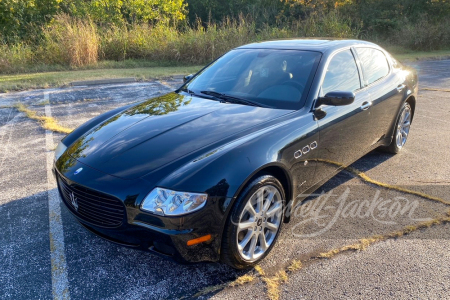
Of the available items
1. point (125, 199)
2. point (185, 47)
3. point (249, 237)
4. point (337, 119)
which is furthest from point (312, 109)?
point (185, 47)

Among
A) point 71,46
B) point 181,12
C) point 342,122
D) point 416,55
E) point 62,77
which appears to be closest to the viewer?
point 342,122

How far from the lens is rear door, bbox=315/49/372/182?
3.47 metres

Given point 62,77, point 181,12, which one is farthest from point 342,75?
point 181,12

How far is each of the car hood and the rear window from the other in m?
1.56

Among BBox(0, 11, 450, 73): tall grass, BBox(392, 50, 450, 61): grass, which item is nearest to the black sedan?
BBox(0, 11, 450, 73): tall grass

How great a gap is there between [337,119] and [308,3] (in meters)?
22.2

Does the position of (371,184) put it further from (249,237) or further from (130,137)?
(130,137)

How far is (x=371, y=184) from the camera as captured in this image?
4211mm

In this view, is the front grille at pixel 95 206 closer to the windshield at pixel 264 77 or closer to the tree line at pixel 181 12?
the windshield at pixel 264 77

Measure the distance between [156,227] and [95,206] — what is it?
537 mm

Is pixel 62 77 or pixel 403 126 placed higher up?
pixel 403 126

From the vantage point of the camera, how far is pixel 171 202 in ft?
7.80

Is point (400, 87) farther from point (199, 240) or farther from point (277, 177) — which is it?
point (199, 240)

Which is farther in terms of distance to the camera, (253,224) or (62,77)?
(62,77)
